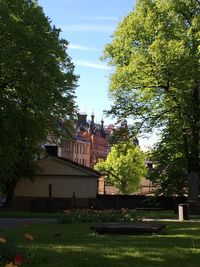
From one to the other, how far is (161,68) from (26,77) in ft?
32.5

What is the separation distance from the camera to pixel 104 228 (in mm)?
17359

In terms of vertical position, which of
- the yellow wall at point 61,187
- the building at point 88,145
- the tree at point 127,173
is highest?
the building at point 88,145

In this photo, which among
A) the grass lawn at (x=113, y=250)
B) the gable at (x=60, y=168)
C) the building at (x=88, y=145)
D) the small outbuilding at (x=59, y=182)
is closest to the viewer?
the grass lawn at (x=113, y=250)

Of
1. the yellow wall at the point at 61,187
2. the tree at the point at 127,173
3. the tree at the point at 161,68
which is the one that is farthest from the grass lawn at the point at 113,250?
the tree at the point at 127,173

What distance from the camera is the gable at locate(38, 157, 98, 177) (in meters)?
56.6

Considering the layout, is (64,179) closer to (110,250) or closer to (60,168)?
(60,168)

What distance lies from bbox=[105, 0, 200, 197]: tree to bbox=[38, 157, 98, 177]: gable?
13.0 meters

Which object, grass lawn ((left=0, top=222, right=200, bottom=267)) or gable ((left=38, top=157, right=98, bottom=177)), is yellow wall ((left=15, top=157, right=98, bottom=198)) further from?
grass lawn ((left=0, top=222, right=200, bottom=267))

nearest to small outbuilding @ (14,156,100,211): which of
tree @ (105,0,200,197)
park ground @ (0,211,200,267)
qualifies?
tree @ (105,0,200,197)

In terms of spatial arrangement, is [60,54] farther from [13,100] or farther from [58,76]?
[13,100]

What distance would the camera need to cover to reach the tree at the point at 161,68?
40375 mm

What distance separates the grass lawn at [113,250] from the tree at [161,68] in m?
24.0

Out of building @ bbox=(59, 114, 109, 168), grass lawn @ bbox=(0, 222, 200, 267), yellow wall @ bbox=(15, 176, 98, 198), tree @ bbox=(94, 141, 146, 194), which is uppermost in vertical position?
building @ bbox=(59, 114, 109, 168)

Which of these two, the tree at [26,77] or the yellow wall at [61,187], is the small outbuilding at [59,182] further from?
the tree at [26,77]
